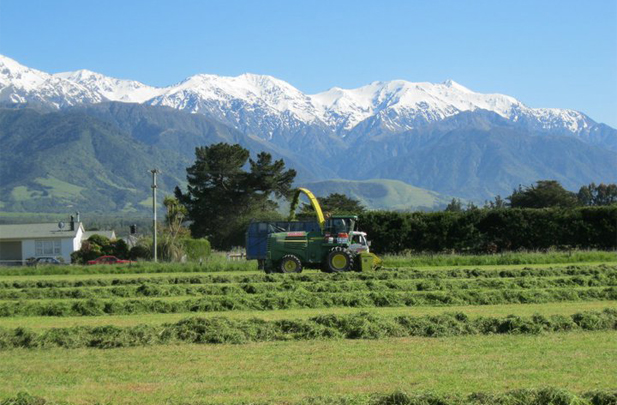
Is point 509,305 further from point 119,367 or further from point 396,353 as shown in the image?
point 119,367

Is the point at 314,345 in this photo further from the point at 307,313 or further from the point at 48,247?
the point at 48,247

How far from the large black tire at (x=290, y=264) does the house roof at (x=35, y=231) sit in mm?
54054

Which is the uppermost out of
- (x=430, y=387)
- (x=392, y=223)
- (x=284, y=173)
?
(x=284, y=173)

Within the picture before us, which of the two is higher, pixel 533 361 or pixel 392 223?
A: pixel 392 223

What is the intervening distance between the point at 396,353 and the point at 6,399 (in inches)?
258

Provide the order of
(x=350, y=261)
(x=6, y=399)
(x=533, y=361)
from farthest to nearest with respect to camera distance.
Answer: (x=350, y=261) < (x=533, y=361) < (x=6, y=399)

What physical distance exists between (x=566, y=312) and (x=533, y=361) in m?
6.43

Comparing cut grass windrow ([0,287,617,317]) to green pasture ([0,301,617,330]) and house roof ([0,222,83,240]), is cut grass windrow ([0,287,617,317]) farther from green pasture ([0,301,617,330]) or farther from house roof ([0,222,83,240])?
house roof ([0,222,83,240])

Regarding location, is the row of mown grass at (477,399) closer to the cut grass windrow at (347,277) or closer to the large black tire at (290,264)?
→ the cut grass windrow at (347,277)

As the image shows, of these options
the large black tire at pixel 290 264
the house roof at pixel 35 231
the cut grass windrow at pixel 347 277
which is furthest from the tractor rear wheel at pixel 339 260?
the house roof at pixel 35 231

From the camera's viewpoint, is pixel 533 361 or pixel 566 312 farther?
pixel 566 312

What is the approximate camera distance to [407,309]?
67.7 ft

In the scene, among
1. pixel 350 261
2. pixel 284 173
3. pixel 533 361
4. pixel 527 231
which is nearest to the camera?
pixel 533 361

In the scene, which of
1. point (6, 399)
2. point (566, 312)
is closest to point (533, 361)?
point (566, 312)
